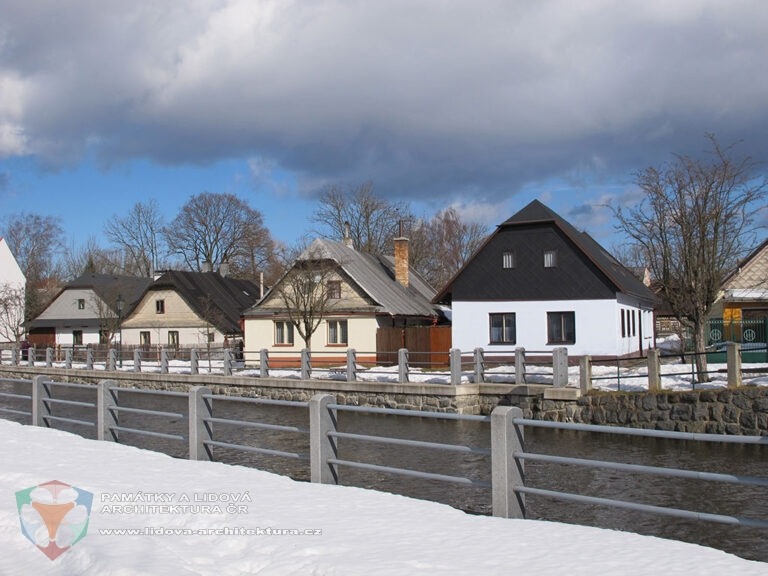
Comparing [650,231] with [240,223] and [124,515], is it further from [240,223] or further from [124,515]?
[240,223]

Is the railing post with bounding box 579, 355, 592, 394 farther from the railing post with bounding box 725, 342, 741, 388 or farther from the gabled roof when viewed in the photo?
the gabled roof

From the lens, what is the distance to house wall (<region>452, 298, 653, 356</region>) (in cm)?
3438

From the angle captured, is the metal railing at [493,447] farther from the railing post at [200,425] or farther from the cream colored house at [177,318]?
the cream colored house at [177,318]

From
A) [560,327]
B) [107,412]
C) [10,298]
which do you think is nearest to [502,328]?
[560,327]

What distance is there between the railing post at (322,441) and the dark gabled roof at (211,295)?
140ft

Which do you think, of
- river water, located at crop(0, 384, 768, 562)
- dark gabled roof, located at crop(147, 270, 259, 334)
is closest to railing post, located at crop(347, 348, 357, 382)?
river water, located at crop(0, 384, 768, 562)

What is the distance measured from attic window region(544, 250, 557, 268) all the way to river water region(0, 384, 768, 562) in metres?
13.0

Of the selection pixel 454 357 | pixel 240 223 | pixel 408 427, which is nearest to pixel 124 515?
pixel 408 427

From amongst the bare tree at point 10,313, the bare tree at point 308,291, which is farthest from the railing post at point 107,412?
the bare tree at point 10,313

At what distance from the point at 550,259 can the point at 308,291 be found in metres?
11.5

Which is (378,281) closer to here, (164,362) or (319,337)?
(319,337)

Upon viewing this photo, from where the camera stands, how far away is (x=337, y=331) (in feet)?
137

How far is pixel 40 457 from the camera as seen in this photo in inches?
480

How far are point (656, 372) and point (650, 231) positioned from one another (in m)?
8.32
